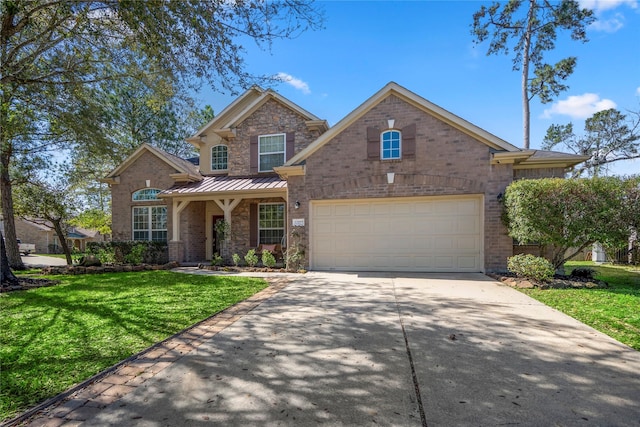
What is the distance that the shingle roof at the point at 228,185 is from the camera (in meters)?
12.1

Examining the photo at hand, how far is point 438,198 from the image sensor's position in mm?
9750

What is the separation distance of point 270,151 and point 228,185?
8.06 feet

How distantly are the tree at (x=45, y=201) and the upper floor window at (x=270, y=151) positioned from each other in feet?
29.2

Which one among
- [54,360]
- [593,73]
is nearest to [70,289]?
[54,360]

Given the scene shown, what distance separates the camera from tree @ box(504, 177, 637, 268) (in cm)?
716

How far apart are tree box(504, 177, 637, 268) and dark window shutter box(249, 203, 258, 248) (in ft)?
31.0

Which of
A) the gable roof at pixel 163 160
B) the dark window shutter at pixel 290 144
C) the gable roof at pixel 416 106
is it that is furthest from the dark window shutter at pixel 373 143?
the gable roof at pixel 163 160

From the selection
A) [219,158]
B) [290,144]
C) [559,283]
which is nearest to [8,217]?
[219,158]

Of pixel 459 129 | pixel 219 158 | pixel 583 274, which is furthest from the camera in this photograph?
pixel 219 158

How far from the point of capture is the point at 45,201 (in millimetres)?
13453

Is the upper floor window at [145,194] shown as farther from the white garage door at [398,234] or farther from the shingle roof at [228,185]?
the white garage door at [398,234]

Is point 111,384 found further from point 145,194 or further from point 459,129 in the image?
point 145,194

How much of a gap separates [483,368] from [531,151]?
802cm

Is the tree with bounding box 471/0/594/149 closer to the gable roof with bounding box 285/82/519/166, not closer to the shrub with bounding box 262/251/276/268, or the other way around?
the gable roof with bounding box 285/82/519/166
